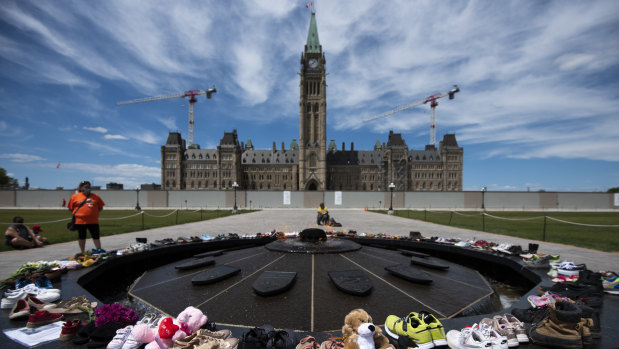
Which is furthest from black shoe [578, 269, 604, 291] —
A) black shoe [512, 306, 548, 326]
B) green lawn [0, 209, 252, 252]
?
green lawn [0, 209, 252, 252]

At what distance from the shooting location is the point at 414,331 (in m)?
2.47

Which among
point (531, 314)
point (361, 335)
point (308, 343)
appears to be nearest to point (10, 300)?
point (308, 343)

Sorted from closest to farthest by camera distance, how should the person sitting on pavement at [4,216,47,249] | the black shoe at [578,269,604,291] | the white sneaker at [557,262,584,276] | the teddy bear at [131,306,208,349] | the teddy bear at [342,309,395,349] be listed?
the teddy bear at [342,309,395,349], the teddy bear at [131,306,208,349], the black shoe at [578,269,604,291], the white sneaker at [557,262,584,276], the person sitting on pavement at [4,216,47,249]

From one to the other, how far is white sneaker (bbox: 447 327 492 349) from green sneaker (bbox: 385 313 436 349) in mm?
178

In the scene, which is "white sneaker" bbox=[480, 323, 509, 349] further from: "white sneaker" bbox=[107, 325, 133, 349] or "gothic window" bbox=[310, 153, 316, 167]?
"gothic window" bbox=[310, 153, 316, 167]

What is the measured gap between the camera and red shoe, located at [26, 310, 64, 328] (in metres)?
2.63

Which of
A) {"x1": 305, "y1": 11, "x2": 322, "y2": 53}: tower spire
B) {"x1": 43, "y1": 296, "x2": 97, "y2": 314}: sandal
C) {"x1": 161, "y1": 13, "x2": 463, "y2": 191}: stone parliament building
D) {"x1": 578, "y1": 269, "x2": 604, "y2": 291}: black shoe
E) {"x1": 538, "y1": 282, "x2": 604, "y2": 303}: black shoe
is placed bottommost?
{"x1": 43, "y1": 296, "x2": 97, "y2": 314}: sandal

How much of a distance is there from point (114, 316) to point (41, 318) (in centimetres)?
73

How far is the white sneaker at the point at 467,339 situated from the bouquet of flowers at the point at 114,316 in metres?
3.05

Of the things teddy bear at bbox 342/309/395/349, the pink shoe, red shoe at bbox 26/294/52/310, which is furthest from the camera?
the pink shoe

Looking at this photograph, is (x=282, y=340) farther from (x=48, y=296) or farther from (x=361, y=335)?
(x=48, y=296)

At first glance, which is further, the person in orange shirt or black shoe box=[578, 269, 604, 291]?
the person in orange shirt

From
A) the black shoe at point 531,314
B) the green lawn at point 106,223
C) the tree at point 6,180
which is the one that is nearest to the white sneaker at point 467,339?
the black shoe at point 531,314

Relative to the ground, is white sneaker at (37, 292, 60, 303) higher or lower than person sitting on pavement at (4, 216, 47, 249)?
higher
